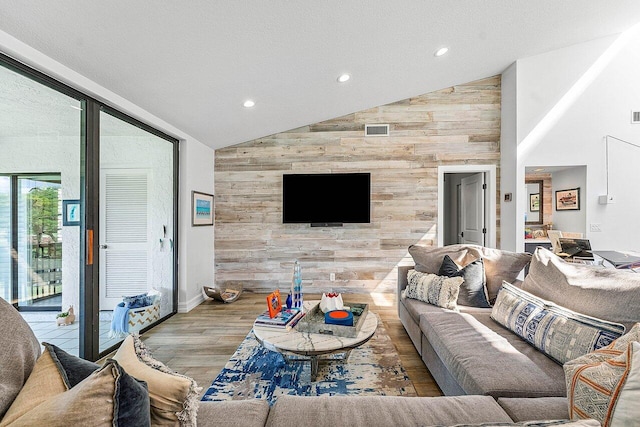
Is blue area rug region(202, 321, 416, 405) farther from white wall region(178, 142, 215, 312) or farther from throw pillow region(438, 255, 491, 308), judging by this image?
white wall region(178, 142, 215, 312)

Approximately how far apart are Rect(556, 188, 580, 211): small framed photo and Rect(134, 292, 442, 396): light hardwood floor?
2.96 m

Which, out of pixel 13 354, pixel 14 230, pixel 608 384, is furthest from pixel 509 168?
pixel 14 230

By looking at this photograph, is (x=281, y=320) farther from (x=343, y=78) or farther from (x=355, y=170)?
(x=355, y=170)

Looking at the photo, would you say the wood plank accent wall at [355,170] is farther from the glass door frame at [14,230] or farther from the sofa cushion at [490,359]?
the glass door frame at [14,230]

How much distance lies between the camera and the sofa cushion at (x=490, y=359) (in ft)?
4.70

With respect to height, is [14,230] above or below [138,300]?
above

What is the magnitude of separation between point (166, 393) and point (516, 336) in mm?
2050

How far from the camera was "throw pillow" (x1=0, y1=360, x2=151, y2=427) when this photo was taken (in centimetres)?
67

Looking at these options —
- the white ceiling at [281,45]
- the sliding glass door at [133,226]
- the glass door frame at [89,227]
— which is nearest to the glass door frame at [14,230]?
the glass door frame at [89,227]

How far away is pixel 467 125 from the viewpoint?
4.80 metres

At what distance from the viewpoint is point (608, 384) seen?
100cm

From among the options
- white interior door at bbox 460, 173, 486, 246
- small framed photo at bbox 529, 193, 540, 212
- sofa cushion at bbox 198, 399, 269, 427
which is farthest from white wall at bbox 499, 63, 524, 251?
sofa cushion at bbox 198, 399, 269, 427

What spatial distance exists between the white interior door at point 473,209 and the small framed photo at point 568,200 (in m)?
1.16

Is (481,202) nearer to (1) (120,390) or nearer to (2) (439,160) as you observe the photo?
(2) (439,160)
